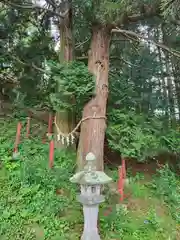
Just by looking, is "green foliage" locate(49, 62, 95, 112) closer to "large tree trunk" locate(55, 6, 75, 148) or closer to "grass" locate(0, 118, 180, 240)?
"large tree trunk" locate(55, 6, 75, 148)

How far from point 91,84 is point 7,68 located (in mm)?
4098

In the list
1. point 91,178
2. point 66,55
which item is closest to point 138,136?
point 91,178

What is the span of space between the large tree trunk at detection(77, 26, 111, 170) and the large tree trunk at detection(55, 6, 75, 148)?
1.90 ft

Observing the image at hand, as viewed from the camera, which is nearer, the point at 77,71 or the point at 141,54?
the point at 77,71

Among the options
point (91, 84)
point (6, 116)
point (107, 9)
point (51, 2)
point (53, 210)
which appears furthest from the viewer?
point (6, 116)

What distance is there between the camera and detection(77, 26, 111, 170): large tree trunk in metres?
3.83

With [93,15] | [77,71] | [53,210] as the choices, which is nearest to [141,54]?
[93,15]

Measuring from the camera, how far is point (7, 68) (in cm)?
692

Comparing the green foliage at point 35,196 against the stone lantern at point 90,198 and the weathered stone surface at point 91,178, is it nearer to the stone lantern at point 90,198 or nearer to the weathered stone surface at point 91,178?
the stone lantern at point 90,198

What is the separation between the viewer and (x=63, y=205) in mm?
3180

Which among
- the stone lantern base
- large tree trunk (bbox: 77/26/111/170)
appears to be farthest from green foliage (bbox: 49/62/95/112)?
the stone lantern base

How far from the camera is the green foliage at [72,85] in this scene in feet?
12.7

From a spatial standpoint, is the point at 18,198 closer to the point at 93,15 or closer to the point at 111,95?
the point at 111,95

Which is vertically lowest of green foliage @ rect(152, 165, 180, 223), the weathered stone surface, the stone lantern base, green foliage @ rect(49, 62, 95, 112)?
the stone lantern base
